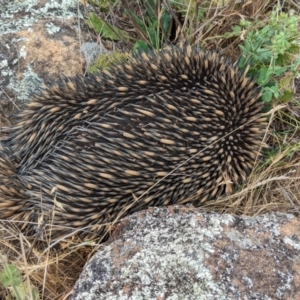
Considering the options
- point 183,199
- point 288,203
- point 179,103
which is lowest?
point 288,203

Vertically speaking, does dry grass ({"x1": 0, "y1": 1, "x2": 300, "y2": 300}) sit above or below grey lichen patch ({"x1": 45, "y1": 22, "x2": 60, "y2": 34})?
below

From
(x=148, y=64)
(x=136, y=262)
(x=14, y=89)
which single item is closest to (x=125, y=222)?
(x=136, y=262)

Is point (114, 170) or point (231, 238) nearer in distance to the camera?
point (231, 238)

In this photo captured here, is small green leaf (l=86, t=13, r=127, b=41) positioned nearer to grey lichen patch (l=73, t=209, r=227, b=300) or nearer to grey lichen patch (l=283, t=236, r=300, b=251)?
grey lichen patch (l=73, t=209, r=227, b=300)

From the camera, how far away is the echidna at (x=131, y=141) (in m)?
2.35

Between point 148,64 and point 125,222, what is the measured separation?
2.99ft

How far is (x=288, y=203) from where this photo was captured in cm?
262

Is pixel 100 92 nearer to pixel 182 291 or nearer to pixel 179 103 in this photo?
pixel 179 103

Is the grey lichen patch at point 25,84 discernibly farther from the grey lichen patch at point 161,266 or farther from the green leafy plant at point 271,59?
the grey lichen patch at point 161,266

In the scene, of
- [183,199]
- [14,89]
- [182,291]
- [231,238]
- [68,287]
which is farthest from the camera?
[14,89]

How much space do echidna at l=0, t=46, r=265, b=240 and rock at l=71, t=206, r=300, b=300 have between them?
1.18 ft

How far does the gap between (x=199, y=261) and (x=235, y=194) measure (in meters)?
0.71

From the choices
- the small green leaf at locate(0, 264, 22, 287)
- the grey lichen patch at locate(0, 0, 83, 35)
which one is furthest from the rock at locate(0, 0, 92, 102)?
the small green leaf at locate(0, 264, 22, 287)

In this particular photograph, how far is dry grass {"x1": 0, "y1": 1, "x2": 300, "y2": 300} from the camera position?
2.34 m
